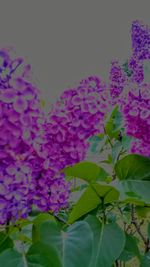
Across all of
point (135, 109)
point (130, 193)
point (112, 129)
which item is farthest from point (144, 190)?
point (112, 129)

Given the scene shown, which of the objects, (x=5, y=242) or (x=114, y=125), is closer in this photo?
(x=5, y=242)

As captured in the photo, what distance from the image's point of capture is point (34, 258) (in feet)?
2.11

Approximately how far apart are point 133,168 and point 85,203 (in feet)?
0.36

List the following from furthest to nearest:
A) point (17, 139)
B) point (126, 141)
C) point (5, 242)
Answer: point (126, 141) → point (5, 242) → point (17, 139)

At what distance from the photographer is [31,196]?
2.21ft

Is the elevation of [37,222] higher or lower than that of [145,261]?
higher

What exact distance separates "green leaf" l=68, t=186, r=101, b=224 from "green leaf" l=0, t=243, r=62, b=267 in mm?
116

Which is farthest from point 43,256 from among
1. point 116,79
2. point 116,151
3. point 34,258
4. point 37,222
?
point 116,79

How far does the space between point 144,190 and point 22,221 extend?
0.69ft

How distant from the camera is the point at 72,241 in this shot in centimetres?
68

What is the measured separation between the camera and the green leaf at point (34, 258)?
626 millimetres

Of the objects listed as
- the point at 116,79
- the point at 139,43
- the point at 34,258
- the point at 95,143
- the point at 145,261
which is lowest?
the point at 145,261

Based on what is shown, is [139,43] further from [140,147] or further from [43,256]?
[43,256]

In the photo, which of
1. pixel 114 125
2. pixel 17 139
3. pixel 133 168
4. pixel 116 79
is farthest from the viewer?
pixel 116 79
